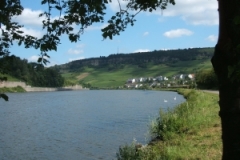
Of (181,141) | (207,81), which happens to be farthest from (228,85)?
(207,81)

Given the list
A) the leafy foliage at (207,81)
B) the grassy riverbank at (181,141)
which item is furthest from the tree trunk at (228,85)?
the leafy foliage at (207,81)

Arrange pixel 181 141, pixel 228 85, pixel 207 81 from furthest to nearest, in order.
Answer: pixel 207 81
pixel 181 141
pixel 228 85

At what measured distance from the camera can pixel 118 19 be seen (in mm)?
7020

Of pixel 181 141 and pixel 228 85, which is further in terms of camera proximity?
pixel 181 141

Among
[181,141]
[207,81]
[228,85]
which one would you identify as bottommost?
[181,141]

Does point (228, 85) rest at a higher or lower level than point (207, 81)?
lower

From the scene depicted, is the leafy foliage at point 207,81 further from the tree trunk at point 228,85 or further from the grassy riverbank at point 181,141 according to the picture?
the tree trunk at point 228,85

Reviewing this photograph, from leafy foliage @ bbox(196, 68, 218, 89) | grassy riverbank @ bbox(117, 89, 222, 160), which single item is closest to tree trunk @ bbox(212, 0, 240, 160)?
grassy riverbank @ bbox(117, 89, 222, 160)

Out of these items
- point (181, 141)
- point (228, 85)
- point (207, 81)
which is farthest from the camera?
point (207, 81)

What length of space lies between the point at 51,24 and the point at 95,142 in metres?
17.6

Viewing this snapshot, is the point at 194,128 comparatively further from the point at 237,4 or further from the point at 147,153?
the point at 237,4

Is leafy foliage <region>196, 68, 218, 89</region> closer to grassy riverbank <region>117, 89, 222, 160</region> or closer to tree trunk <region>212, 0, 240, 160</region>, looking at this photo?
grassy riverbank <region>117, 89, 222, 160</region>

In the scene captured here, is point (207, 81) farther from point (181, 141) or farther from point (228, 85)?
point (228, 85)

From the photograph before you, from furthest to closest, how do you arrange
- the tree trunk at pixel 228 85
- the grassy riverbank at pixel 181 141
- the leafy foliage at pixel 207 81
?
Answer: 1. the leafy foliage at pixel 207 81
2. the grassy riverbank at pixel 181 141
3. the tree trunk at pixel 228 85
